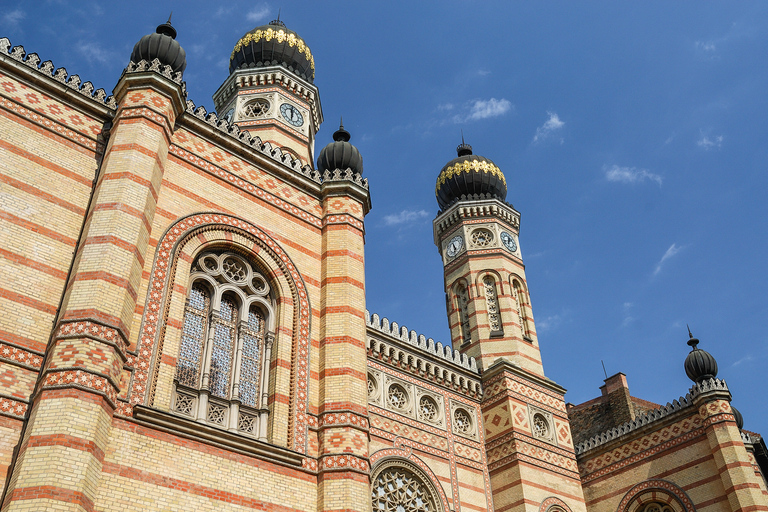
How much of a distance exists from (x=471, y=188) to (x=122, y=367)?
48.3ft

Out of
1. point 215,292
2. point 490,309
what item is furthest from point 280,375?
point 490,309

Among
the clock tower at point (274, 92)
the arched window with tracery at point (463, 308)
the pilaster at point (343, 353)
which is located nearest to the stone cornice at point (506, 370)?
the arched window with tracery at point (463, 308)

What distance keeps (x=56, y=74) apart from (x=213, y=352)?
5.05m

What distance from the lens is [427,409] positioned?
15.3 m

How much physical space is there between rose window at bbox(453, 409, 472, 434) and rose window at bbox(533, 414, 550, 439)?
172 cm

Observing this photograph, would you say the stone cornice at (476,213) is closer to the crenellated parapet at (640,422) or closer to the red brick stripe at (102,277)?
the crenellated parapet at (640,422)

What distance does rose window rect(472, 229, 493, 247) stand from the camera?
20.2m

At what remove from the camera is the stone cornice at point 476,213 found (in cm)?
2069

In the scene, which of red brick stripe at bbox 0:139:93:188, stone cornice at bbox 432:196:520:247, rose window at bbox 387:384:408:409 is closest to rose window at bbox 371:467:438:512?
rose window at bbox 387:384:408:409

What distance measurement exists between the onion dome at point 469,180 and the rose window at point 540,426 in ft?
24.4

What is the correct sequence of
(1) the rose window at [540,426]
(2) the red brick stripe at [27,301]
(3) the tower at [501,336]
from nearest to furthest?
1. (2) the red brick stripe at [27,301]
2. (3) the tower at [501,336]
3. (1) the rose window at [540,426]

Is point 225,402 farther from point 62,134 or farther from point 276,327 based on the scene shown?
point 62,134

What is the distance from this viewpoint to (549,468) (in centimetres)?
1599

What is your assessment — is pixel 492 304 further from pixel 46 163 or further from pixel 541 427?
pixel 46 163
